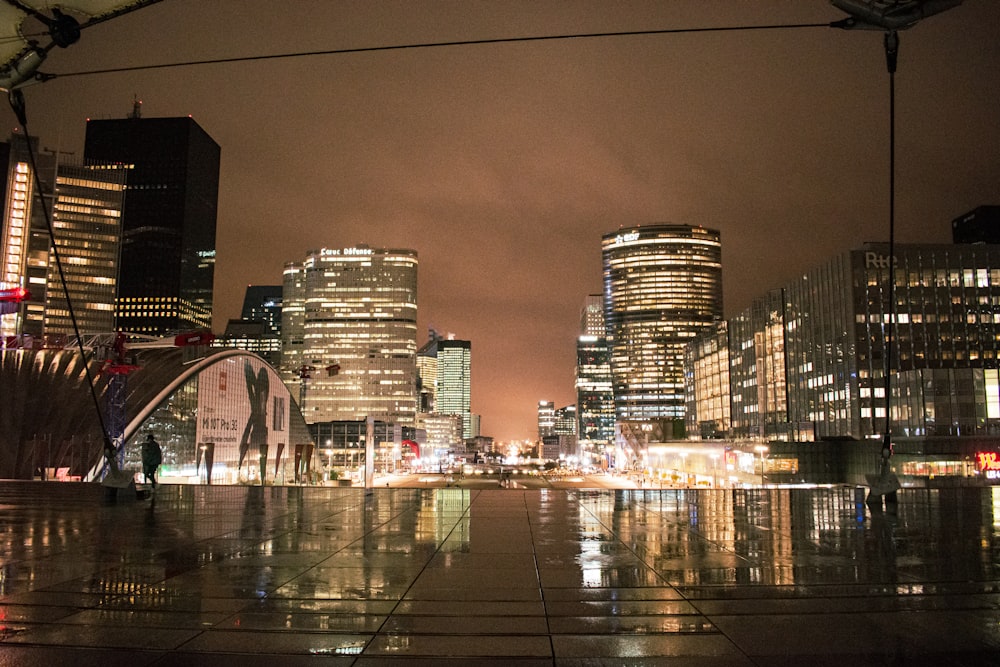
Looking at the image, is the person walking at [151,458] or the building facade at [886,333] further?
the building facade at [886,333]

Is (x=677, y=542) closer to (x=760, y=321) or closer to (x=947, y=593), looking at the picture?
(x=947, y=593)

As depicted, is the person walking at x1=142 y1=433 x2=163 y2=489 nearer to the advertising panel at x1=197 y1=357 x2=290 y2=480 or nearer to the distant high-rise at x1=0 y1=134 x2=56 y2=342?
the advertising panel at x1=197 y1=357 x2=290 y2=480

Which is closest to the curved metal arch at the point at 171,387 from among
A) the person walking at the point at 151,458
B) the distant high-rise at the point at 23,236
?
the person walking at the point at 151,458

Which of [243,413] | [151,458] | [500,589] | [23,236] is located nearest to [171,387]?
[243,413]

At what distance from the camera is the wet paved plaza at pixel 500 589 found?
282 inches

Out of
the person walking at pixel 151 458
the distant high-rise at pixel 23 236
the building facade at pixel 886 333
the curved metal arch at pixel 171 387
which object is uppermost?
the distant high-rise at pixel 23 236

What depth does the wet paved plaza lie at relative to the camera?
7.15 metres

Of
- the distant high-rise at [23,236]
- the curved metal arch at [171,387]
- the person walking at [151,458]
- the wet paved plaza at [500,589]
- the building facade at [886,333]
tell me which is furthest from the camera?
the distant high-rise at [23,236]

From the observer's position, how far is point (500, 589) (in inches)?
384

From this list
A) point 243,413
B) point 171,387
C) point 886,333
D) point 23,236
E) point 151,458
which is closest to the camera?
point 151,458

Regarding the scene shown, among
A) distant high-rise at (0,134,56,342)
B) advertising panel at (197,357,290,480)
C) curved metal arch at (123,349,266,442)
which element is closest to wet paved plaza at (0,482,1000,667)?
curved metal arch at (123,349,266,442)

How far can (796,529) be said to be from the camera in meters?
15.7

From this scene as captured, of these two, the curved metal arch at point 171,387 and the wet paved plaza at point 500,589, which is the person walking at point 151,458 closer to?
the wet paved plaza at point 500,589

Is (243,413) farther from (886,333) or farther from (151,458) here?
(886,333)
